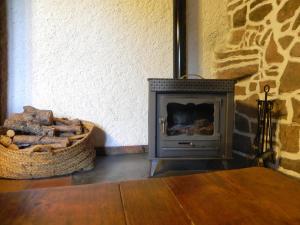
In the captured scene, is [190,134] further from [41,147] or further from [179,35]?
[41,147]

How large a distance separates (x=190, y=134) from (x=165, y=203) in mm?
1360

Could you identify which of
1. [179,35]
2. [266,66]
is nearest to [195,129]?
[266,66]

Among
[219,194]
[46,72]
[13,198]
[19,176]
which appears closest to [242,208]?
[219,194]

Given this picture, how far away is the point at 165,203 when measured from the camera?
604mm

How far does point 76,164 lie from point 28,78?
0.87 meters

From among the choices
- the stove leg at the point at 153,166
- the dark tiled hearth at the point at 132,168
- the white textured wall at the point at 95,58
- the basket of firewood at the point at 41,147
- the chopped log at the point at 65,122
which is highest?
the white textured wall at the point at 95,58

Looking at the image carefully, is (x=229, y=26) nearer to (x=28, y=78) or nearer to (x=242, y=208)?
(x=28, y=78)

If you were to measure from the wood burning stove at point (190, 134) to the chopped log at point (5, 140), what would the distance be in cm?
94

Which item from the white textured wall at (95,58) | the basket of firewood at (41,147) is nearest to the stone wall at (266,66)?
the white textured wall at (95,58)

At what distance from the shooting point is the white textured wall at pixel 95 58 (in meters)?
2.21

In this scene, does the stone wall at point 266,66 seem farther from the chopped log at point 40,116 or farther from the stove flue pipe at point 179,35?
the chopped log at point 40,116

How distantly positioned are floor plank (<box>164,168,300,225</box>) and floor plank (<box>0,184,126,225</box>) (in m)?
0.16

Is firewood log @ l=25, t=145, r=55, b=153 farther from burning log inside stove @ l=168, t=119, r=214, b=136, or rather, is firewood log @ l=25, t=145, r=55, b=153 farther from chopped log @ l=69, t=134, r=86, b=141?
burning log inside stove @ l=168, t=119, r=214, b=136

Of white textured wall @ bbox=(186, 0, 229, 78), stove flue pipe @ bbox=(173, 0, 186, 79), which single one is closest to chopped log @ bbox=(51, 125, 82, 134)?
stove flue pipe @ bbox=(173, 0, 186, 79)
